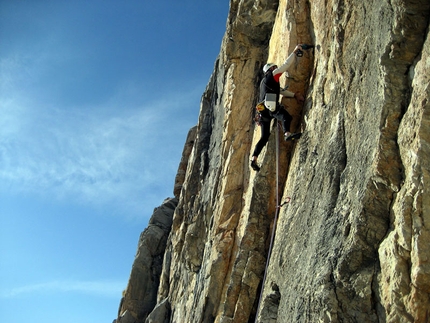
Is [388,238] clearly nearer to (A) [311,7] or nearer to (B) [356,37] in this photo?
(B) [356,37]

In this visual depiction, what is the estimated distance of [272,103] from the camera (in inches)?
491

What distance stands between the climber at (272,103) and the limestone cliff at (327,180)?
26 centimetres

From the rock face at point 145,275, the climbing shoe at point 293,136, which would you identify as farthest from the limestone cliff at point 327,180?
the rock face at point 145,275

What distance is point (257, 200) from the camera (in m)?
12.7

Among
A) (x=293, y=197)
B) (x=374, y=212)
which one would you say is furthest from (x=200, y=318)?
(x=374, y=212)

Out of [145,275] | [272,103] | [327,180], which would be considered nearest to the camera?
[327,180]

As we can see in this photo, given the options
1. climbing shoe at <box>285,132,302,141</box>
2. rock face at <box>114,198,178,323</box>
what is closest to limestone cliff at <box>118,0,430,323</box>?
climbing shoe at <box>285,132,302,141</box>

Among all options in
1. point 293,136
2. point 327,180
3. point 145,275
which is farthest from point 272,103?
point 145,275

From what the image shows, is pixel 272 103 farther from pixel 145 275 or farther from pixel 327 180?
pixel 145 275

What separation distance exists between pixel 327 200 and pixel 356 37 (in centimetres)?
323

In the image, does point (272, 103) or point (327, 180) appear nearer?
point (327, 180)

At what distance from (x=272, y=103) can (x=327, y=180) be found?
3500 mm

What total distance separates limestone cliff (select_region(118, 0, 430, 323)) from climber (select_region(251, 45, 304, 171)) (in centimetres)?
26

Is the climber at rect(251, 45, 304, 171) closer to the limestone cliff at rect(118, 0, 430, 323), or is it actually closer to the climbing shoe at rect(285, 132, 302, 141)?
the climbing shoe at rect(285, 132, 302, 141)
